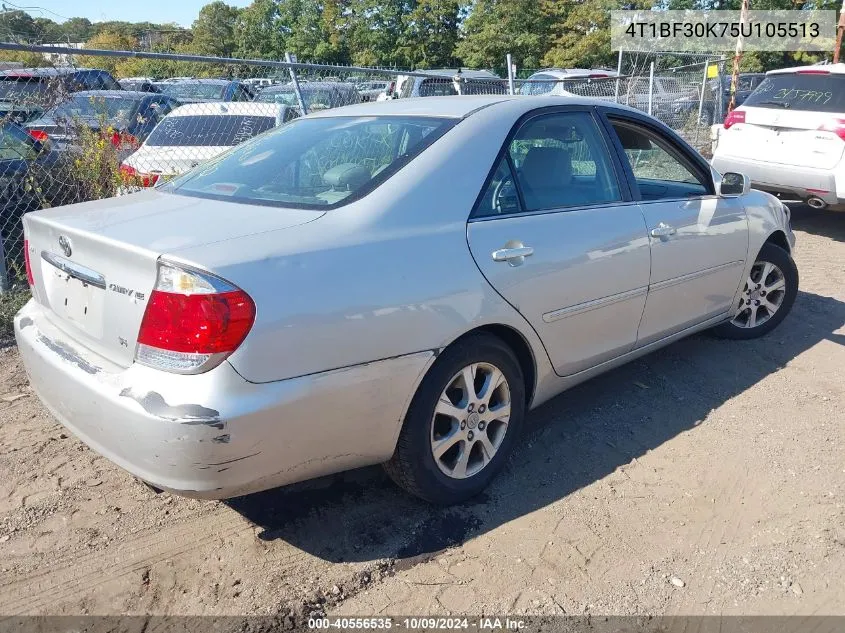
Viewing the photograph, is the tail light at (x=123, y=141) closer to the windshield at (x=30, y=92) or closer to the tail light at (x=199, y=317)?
the windshield at (x=30, y=92)

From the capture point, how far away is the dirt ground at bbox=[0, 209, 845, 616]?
8.41 ft

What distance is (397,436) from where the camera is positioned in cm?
273

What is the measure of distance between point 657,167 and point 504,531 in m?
2.69

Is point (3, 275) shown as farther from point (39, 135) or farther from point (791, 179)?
point (791, 179)

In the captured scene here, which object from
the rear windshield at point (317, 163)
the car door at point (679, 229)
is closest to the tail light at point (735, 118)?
the car door at point (679, 229)

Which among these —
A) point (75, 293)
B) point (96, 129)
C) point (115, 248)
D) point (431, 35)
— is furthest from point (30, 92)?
point (431, 35)

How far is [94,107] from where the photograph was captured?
7383mm

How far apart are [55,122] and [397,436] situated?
17.4ft

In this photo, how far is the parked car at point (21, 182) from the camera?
19.0 feet

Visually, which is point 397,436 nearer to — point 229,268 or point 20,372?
point 229,268

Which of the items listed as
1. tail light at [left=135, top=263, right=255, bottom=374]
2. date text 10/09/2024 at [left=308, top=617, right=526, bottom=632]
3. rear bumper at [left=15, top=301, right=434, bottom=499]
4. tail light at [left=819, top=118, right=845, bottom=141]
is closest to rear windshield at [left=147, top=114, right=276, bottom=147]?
rear bumper at [left=15, top=301, right=434, bottom=499]

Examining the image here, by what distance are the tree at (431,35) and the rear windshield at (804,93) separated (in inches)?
1252

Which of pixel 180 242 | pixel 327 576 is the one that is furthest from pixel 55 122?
pixel 327 576

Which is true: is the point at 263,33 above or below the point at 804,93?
above
